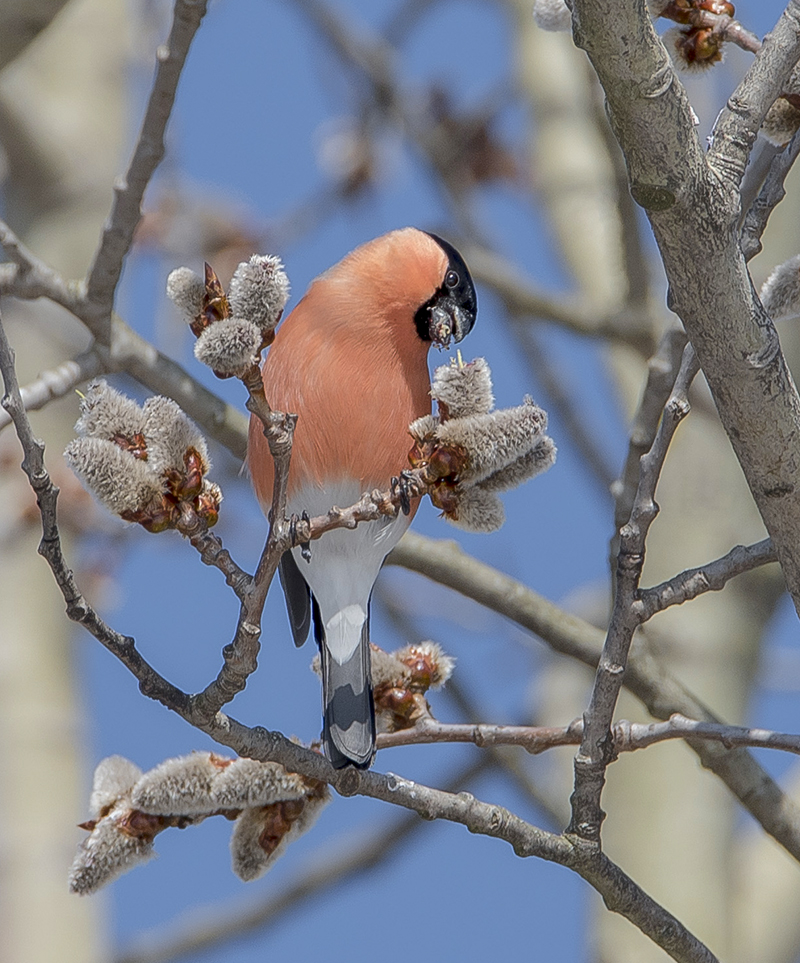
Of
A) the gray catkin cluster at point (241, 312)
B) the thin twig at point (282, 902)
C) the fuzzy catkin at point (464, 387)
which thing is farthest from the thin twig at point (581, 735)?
the thin twig at point (282, 902)

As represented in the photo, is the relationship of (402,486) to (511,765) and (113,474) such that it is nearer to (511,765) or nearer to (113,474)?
(113,474)

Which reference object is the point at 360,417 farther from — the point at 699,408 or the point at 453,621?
the point at 453,621

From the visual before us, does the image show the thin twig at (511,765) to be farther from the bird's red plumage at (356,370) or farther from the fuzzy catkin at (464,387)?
the fuzzy catkin at (464,387)

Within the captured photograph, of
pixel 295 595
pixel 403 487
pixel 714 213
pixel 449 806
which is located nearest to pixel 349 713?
pixel 449 806

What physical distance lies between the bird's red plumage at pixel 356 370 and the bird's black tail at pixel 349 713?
399 millimetres

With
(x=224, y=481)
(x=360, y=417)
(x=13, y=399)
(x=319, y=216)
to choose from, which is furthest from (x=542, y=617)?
(x=319, y=216)

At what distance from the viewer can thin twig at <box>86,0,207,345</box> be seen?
6.97ft

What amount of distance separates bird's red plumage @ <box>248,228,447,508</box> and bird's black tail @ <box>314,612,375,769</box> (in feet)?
1.31

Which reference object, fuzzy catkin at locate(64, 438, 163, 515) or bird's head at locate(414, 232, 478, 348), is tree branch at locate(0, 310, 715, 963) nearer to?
fuzzy catkin at locate(64, 438, 163, 515)

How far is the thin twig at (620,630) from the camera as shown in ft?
5.54

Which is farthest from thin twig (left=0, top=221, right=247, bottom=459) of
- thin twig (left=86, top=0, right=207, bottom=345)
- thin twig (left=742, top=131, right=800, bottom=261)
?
thin twig (left=742, top=131, right=800, bottom=261)

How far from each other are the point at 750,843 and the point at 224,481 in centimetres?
228

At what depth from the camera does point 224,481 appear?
3244 millimetres

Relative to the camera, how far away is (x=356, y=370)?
2.57 metres
